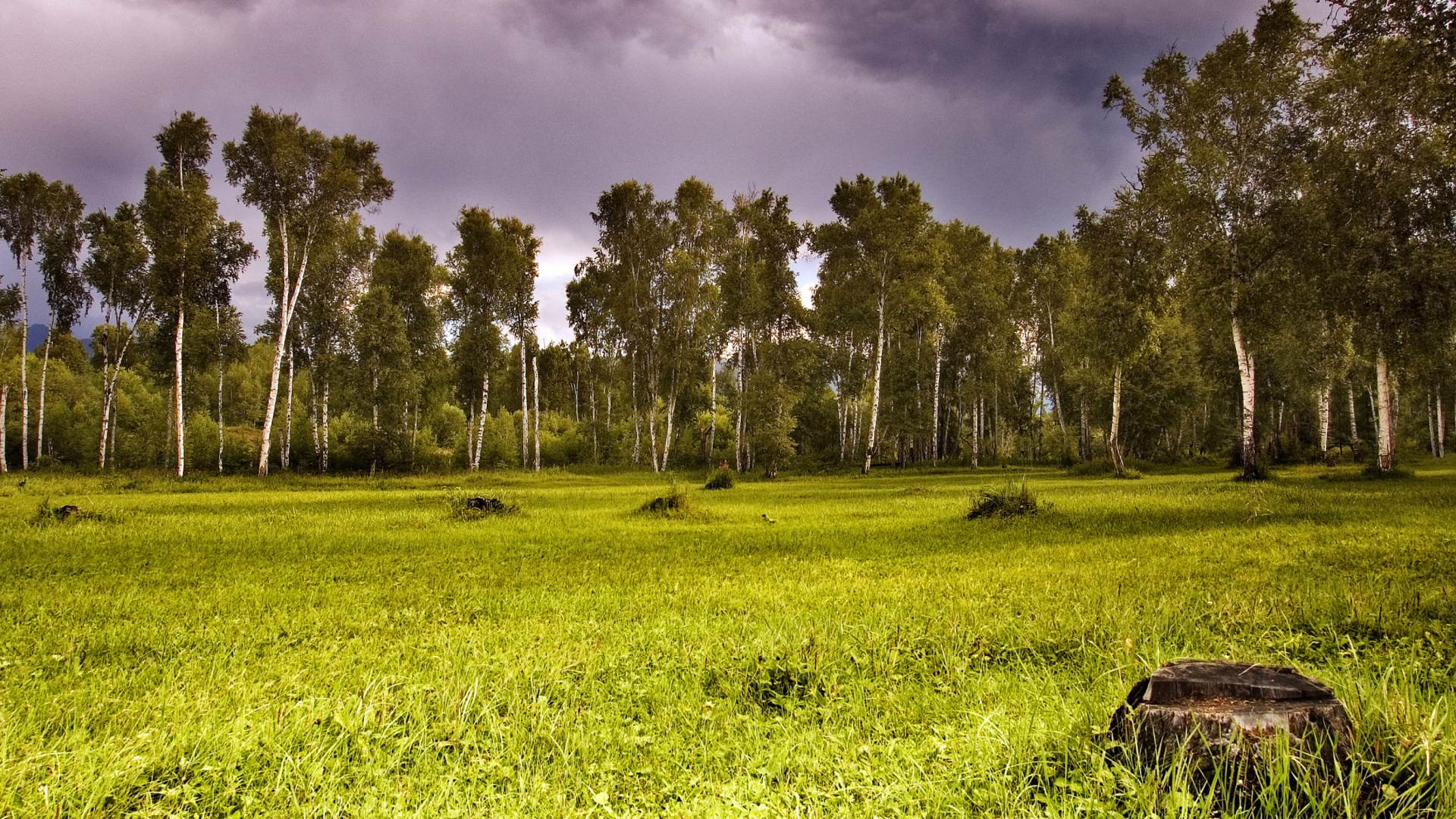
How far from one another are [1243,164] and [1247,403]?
870cm

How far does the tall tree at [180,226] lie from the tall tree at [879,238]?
3176cm

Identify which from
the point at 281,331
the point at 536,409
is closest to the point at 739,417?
the point at 536,409

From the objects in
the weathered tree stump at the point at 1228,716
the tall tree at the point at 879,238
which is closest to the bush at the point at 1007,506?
the weathered tree stump at the point at 1228,716

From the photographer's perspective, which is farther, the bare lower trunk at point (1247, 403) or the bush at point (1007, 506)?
the bare lower trunk at point (1247, 403)

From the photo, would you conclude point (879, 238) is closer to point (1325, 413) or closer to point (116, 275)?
point (1325, 413)

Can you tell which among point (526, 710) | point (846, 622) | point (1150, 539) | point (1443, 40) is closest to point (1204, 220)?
point (1443, 40)

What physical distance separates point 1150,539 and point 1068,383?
140ft

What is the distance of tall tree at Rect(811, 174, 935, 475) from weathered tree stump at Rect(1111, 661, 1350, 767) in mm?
29504

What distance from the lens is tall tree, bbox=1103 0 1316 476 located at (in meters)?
→ 20.8

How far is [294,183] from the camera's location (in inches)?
1164

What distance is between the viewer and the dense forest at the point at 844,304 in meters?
18.5

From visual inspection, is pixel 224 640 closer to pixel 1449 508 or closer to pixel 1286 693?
pixel 1286 693

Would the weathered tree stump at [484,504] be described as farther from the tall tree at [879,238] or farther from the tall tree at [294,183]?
the tall tree at [879,238]

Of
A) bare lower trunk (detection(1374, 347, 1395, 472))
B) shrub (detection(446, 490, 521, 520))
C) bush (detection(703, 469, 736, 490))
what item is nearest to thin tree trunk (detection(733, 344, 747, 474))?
bush (detection(703, 469, 736, 490))
